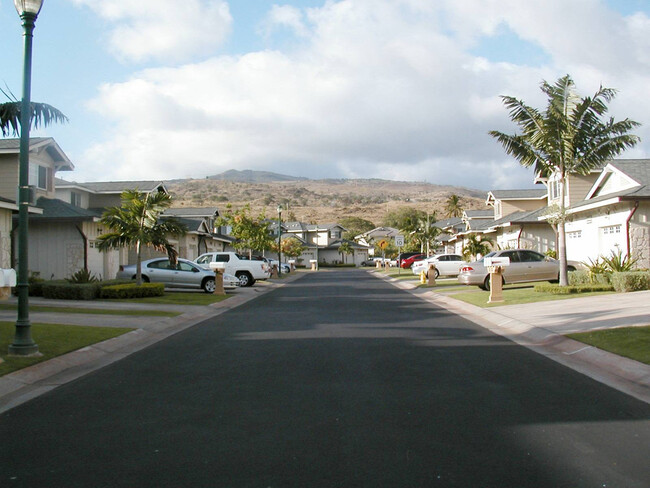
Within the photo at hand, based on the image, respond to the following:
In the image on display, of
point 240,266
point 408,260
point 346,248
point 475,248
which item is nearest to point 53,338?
Result: point 240,266

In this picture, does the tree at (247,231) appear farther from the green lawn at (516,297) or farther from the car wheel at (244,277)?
the green lawn at (516,297)

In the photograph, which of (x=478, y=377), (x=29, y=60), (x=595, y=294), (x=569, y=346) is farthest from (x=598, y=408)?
(x=595, y=294)

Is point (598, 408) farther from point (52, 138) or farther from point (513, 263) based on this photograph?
point (52, 138)

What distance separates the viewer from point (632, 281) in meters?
19.5

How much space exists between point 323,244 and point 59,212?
2746 inches

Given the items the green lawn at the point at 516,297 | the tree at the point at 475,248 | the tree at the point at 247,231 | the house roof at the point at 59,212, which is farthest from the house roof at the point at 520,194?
the house roof at the point at 59,212

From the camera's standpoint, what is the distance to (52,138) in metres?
27.3

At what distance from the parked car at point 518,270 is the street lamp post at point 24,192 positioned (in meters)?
18.3

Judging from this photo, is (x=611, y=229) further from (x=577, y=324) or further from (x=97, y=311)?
Result: (x=97, y=311)

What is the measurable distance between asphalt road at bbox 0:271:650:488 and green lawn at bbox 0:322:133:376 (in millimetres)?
1170

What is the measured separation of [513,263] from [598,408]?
1914 centimetres

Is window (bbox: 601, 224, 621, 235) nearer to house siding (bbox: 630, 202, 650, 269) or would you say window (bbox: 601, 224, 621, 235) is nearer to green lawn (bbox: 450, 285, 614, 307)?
house siding (bbox: 630, 202, 650, 269)

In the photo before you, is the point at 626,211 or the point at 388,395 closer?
the point at 388,395

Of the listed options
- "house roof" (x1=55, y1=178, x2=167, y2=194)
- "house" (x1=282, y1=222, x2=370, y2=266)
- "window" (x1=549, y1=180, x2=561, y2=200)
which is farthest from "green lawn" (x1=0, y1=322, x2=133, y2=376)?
"house" (x1=282, y1=222, x2=370, y2=266)
